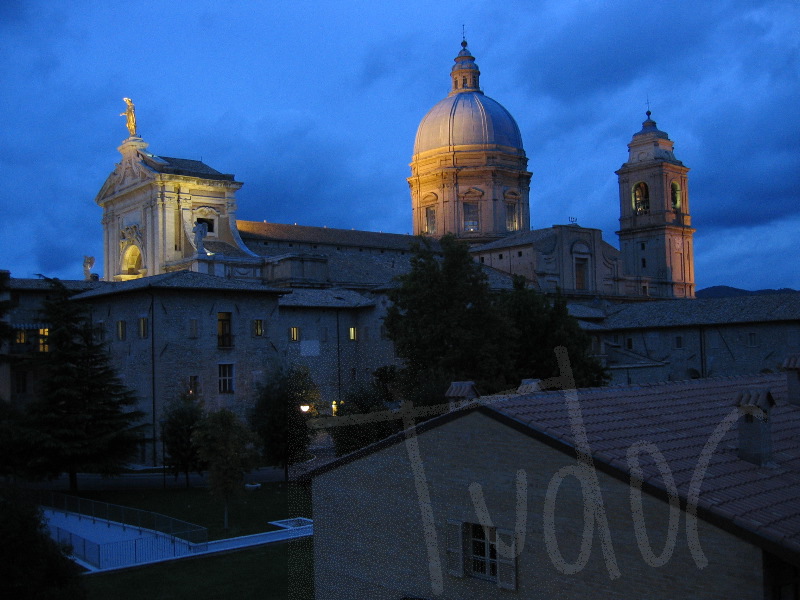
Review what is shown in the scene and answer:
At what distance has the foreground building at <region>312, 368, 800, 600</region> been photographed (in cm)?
1100

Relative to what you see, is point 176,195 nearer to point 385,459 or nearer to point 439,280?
point 439,280

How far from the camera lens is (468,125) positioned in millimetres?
85750

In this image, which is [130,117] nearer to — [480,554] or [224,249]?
[224,249]

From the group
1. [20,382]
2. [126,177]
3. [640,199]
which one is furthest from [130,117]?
[640,199]

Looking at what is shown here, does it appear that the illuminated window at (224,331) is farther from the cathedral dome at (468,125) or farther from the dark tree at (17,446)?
the cathedral dome at (468,125)

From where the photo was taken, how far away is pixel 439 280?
121 ft

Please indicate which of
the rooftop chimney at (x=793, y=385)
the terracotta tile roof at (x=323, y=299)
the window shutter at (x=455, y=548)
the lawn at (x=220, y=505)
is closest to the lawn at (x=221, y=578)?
the lawn at (x=220, y=505)

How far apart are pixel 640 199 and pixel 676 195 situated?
359 centimetres

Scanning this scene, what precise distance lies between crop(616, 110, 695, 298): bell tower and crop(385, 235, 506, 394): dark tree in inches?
2057

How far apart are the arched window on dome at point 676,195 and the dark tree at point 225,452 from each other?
69.1m

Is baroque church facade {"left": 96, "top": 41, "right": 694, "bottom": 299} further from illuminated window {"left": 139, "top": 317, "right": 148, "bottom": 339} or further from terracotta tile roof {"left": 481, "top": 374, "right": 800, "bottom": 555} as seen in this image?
terracotta tile roof {"left": 481, "top": 374, "right": 800, "bottom": 555}

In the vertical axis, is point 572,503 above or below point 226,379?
below

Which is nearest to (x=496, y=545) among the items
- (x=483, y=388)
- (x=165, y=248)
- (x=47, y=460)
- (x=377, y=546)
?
(x=377, y=546)

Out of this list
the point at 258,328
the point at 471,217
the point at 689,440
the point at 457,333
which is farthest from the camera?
the point at 471,217
